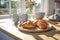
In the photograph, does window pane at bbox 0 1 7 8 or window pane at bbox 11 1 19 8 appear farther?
window pane at bbox 11 1 19 8

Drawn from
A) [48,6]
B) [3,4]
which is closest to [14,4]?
[3,4]

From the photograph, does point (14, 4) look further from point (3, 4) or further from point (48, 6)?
point (48, 6)

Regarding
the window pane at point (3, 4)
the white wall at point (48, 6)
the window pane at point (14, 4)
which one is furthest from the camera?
the white wall at point (48, 6)

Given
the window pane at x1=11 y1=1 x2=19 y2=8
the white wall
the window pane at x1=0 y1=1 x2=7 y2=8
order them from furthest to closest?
the white wall
the window pane at x1=11 y1=1 x2=19 y2=8
the window pane at x1=0 y1=1 x2=7 y2=8

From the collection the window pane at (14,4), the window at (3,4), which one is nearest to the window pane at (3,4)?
the window at (3,4)

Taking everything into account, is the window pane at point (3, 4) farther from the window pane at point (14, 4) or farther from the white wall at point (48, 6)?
the white wall at point (48, 6)

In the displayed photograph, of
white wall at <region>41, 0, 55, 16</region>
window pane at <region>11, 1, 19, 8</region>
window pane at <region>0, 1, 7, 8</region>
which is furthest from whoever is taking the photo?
white wall at <region>41, 0, 55, 16</region>

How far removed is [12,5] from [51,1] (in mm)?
948

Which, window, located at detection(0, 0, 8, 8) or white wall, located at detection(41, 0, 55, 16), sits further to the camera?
white wall, located at detection(41, 0, 55, 16)

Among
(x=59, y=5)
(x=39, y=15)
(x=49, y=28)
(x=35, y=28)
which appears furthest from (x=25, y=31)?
(x=59, y=5)

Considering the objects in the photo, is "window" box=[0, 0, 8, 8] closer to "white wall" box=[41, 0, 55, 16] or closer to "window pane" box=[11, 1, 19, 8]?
"window pane" box=[11, 1, 19, 8]

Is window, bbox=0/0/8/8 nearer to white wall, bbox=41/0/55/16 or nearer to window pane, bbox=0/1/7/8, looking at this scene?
window pane, bbox=0/1/7/8

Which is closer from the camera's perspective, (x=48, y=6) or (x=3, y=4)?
(x=3, y=4)

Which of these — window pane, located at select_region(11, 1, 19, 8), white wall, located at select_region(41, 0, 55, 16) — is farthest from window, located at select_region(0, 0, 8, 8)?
white wall, located at select_region(41, 0, 55, 16)
